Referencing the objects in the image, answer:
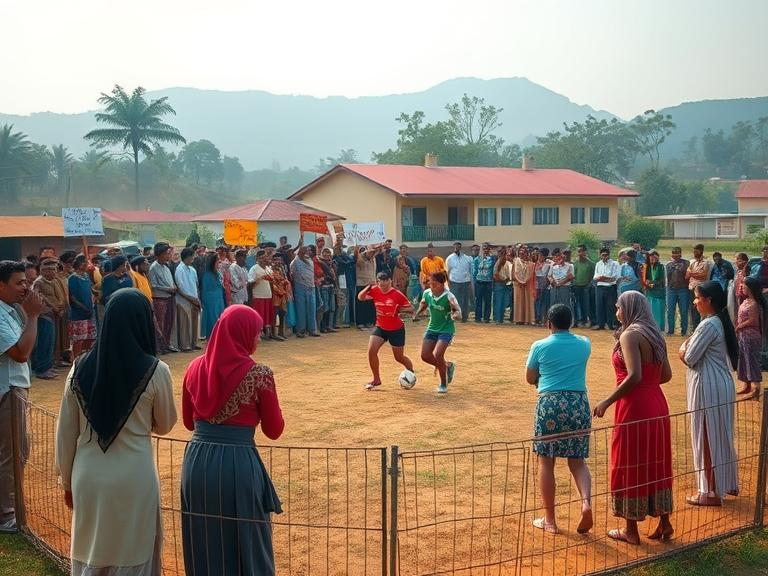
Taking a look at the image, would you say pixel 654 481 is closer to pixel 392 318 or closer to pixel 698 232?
pixel 392 318

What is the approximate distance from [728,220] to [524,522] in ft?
229

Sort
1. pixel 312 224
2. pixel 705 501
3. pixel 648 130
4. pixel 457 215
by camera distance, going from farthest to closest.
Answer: pixel 648 130, pixel 457 215, pixel 312 224, pixel 705 501

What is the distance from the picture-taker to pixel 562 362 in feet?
19.8

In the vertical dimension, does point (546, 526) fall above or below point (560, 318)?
below

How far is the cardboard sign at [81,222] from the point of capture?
15.8 metres

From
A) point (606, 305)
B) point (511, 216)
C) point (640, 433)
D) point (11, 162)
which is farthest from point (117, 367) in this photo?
point (11, 162)

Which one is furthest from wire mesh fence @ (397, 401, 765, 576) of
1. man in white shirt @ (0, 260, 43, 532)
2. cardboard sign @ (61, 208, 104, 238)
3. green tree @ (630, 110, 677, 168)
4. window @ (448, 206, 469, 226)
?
green tree @ (630, 110, 677, 168)

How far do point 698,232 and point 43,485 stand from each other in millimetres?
71113

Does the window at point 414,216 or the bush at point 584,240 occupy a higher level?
the window at point 414,216

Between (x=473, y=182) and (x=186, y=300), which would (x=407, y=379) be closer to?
(x=186, y=300)

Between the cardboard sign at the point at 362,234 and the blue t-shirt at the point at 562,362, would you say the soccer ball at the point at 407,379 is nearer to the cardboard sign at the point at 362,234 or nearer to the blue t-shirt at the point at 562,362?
the blue t-shirt at the point at 562,362

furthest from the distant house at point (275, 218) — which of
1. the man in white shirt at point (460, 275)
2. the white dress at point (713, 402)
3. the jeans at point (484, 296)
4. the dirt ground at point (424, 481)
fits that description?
the white dress at point (713, 402)

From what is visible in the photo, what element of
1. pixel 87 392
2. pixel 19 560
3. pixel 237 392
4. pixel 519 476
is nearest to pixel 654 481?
pixel 519 476

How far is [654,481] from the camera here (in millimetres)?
5824
